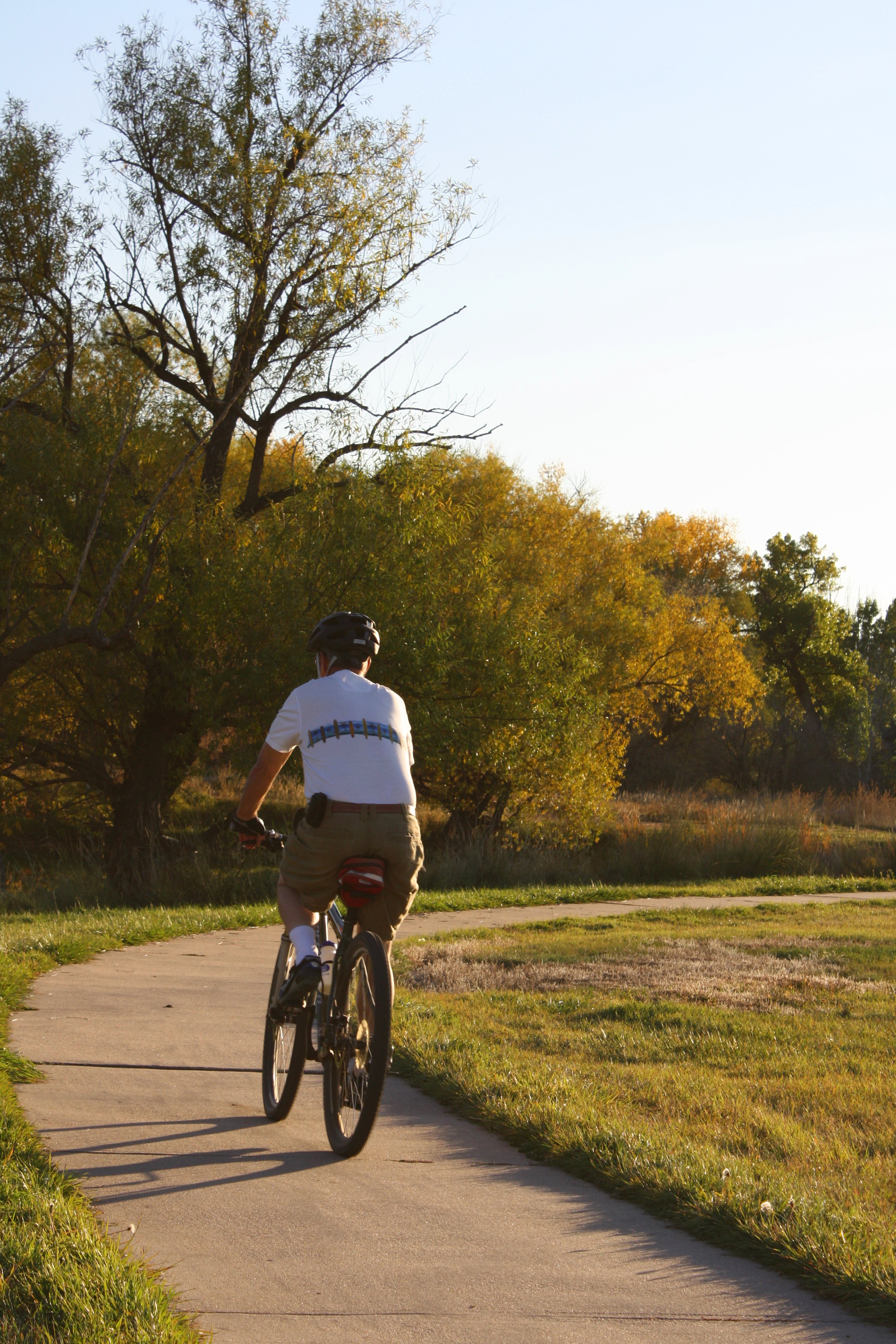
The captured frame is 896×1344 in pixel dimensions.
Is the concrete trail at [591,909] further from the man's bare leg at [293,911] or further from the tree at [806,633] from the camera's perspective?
the tree at [806,633]

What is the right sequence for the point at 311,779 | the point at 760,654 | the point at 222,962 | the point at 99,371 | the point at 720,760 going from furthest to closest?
the point at 760,654 → the point at 720,760 → the point at 99,371 → the point at 222,962 → the point at 311,779

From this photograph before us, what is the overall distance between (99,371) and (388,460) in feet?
17.1

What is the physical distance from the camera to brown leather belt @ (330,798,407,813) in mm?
4883

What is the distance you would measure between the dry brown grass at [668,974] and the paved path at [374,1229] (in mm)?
3203

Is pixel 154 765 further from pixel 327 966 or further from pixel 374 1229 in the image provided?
pixel 374 1229

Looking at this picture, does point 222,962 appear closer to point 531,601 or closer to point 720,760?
point 531,601

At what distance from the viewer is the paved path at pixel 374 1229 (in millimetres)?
3332

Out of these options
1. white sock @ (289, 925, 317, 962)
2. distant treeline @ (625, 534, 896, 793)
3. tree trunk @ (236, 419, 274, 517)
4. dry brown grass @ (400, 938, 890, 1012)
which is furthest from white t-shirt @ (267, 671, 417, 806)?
distant treeline @ (625, 534, 896, 793)

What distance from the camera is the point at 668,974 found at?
987 centimetres

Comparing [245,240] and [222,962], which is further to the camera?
[245,240]

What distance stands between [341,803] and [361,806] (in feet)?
0.26

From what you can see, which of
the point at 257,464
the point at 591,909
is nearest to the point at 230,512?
the point at 257,464

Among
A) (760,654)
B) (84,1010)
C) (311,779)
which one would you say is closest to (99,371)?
(84,1010)

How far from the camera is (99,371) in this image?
821 inches
